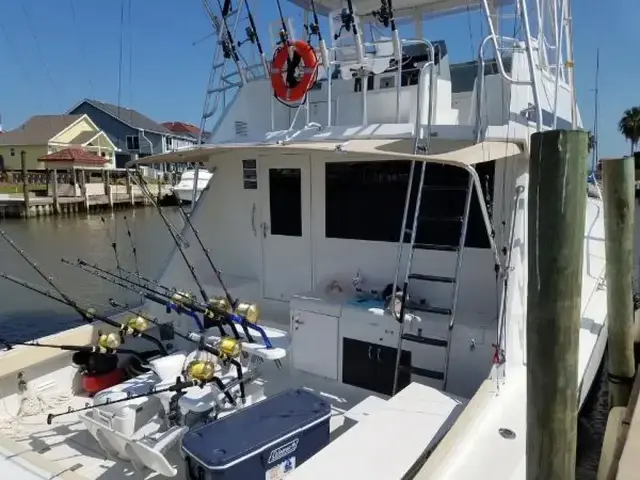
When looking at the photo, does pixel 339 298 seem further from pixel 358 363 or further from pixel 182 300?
pixel 182 300

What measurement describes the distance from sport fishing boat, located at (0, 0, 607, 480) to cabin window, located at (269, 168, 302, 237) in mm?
17

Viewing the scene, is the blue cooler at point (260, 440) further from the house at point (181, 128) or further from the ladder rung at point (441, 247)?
the house at point (181, 128)

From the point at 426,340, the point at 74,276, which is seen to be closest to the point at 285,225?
the point at 426,340

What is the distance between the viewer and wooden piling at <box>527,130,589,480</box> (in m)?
2.21

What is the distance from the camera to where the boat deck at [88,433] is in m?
3.29

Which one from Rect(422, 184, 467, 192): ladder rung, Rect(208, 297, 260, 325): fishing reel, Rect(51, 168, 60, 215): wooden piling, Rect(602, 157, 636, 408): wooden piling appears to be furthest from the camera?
Rect(51, 168, 60, 215): wooden piling

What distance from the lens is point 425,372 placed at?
3715mm

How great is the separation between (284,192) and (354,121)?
96 centimetres

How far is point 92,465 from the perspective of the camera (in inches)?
132

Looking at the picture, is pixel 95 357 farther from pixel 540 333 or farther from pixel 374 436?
pixel 540 333

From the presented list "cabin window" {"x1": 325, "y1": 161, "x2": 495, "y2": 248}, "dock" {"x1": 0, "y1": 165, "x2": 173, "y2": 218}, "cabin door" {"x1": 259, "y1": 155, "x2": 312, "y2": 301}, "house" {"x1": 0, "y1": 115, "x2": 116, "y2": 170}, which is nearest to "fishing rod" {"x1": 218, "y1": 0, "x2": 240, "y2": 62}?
"cabin door" {"x1": 259, "y1": 155, "x2": 312, "y2": 301}

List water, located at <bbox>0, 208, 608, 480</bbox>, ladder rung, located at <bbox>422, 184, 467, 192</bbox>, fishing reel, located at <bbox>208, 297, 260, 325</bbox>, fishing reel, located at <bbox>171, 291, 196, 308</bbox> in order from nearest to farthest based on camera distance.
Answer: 1. ladder rung, located at <bbox>422, 184, 467, 192</bbox>
2. fishing reel, located at <bbox>171, 291, 196, 308</bbox>
3. fishing reel, located at <bbox>208, 297, 260, 325</bbox>
4. water, located at <bbox>0, 208, 608, 480</bbox>

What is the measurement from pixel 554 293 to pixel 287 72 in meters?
3.25

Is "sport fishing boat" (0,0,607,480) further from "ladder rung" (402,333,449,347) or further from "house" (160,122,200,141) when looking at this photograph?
"house" (160,122,200,141)
